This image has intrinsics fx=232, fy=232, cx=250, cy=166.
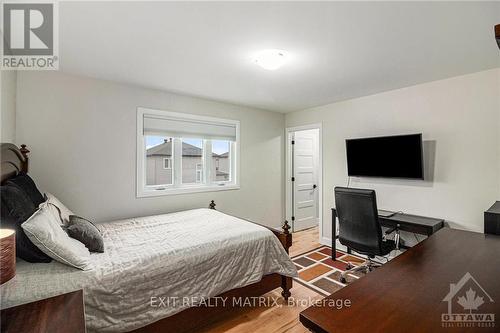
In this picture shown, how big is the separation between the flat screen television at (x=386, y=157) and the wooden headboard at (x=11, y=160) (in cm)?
379

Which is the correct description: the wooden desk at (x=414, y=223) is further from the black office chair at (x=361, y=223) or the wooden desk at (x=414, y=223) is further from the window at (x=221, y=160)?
the window at (x=221, y=160)

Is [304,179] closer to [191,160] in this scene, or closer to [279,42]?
[191,160]

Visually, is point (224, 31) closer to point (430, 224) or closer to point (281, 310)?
point (281, 310)

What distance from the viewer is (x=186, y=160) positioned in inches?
144

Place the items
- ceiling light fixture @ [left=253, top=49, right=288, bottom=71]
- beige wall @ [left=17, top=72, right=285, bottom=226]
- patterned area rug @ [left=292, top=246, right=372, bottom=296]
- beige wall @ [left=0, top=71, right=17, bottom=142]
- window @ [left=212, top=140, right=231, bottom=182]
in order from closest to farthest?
beige wall @ [left=0, top=71, right=17, bottom=142]
ceiling light fixture @ [left=253, top=49, right=288, bottom=71]
beige wall @ [left=17, top=72, right=285, bottom=226]
patterned area rug @ [left=292, top=246, right=372, bottom=296]
window @ [left=212, top=140, right=231, bottom=182]

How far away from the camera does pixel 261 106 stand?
13.8ft

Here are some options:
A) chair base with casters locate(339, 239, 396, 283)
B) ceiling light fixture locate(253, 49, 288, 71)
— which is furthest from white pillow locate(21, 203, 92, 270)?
chair base with casters locate(339, 239, 396, 283)

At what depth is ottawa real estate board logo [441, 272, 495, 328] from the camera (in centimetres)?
79

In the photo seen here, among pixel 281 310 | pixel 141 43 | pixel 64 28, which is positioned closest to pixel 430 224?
pixel 281 310

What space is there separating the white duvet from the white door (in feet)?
8.12

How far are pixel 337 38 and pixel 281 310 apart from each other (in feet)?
8.25

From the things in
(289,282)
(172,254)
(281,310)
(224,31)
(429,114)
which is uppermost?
(224,31)

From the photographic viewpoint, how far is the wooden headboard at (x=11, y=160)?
65.0 inches

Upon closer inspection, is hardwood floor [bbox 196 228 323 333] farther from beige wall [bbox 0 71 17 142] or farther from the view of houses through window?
beige wall [bbox 0 71 17 142]
